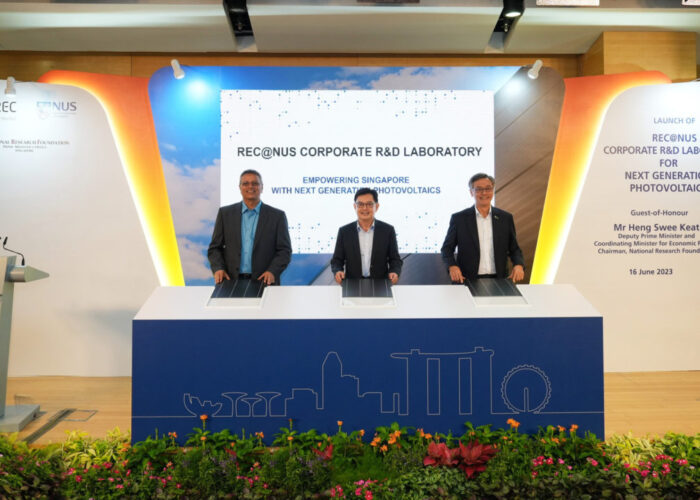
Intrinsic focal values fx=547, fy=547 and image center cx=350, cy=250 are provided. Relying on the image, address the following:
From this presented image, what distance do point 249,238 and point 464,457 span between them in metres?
2.51

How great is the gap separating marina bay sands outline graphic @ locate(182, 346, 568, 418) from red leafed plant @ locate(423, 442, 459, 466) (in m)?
0.18

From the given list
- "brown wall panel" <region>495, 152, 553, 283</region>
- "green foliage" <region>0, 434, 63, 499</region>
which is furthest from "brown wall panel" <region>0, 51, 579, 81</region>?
"green foliage" <region>0, 434, 63, 499</region>

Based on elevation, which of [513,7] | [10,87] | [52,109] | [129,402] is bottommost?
[129,402]

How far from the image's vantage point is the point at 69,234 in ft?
15.6

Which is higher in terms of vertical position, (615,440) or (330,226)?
(330,226)

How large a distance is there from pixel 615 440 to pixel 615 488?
2.14ft

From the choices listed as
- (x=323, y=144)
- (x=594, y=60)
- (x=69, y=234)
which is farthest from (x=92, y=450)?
(x=594, y=60)

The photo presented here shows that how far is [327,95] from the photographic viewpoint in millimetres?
4840

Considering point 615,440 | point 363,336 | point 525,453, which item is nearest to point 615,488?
point 525,453

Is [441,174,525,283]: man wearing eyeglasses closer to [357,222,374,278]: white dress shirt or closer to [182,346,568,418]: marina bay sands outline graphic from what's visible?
[357,222,374,278]: white dress shirt

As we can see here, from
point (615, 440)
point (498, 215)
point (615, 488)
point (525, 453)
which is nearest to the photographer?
point (615, 488)

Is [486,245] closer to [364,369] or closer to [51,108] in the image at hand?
[364,369]

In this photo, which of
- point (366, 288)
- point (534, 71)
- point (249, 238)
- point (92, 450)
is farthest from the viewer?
point (534, 71)

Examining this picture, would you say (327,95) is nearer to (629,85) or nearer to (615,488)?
(629,85)
